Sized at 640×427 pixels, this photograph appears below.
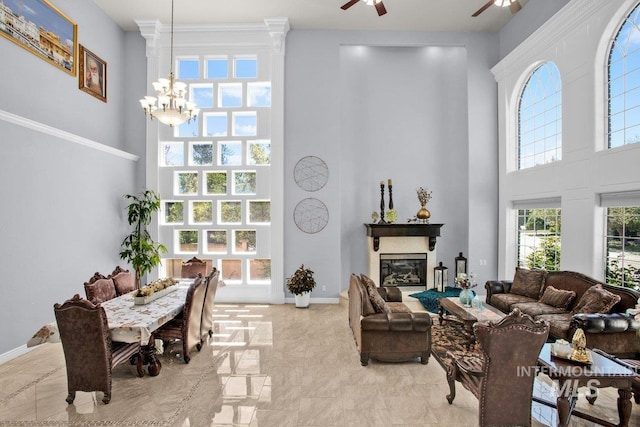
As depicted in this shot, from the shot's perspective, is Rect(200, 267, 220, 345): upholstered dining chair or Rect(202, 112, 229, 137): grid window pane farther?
Rect(202, 112, 229, 137): grid window pane

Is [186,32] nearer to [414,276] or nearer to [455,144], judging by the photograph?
[455,144]

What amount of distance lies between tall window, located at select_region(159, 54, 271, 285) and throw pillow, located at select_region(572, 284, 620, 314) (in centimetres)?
535

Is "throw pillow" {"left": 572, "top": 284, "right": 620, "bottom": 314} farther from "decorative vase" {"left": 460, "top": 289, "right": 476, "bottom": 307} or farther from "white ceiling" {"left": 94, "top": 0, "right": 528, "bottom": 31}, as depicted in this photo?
"white ceiling" {"left": 94, "top": 0, "right": 528, "bottom": 31}

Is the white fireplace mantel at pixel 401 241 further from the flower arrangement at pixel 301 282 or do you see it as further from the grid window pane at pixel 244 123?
the grid window pane at pixel 244 123

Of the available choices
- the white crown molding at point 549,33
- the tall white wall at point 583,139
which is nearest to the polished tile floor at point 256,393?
the tall white wall at point 583,139

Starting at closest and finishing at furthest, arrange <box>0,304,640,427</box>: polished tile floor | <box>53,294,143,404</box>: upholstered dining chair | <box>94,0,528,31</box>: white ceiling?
<box>0,304,640,427</box>: polished tile floor
<box>53,294,143,404</box>: upholstered dining chair
<box>94,0,528,31</box>: white ceiling

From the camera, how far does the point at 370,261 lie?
7.51 m

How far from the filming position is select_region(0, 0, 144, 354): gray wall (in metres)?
4.46

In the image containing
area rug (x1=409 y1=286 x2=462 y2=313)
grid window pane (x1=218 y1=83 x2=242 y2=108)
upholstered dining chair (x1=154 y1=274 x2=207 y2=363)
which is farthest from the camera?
grid window pane (x1=218 y1=83 x2=242 y2=108)

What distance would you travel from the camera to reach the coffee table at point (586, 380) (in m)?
2.74

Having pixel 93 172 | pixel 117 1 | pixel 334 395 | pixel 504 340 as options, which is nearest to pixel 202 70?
pixel 117 1

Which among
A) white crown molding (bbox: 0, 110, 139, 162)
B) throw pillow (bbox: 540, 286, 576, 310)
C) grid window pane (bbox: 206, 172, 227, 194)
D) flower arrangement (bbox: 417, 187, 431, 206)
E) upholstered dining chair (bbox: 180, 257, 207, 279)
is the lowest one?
throw pillow (bbox: 540, 286, 576, 310)

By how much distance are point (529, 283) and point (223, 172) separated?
616 centimetres

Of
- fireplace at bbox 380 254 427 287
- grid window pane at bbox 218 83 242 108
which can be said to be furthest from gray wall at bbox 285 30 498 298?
grid window pane at bbox 218 83 242 108
